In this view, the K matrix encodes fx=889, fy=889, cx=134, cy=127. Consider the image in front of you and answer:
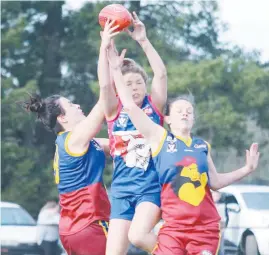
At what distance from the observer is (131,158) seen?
6.41 metres

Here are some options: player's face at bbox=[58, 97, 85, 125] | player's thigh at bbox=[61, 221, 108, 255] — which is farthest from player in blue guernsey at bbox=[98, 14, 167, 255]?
player's face at bbox=[58, 97, 85, 125]

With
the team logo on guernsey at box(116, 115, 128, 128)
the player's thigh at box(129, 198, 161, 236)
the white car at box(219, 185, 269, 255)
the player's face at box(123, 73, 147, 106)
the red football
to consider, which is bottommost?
the white car at box(219, 185, 269, 255)

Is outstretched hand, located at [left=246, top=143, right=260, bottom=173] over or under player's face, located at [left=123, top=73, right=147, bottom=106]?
under

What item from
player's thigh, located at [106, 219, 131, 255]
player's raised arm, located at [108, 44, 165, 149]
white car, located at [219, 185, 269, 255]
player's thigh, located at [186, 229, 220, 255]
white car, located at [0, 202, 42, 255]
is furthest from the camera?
white car, located at [0, 202, 42, 255]

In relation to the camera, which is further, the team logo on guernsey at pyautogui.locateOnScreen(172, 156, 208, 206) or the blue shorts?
the blue shorts

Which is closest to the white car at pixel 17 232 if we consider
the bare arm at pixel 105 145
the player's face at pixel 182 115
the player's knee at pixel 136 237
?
the bare arm at pixel 105 145

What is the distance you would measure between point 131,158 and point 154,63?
27.9 inches

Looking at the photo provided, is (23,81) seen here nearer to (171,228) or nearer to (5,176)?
(5,176)

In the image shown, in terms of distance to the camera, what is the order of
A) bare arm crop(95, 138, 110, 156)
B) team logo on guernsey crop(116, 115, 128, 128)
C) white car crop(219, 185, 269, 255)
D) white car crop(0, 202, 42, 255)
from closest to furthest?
1. team logo on guernsey crop(116, 115, 128, 128)
2. bare arm crop(95, 138, 110, 156)
3. white car crop(219, 185, 269, 255)
4. white car crop(0, 202, 42, 255)

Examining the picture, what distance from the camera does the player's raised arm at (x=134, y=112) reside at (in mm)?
6105

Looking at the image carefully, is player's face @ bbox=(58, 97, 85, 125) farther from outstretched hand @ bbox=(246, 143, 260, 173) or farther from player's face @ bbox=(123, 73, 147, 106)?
outstretched hand @ bbox=(246, 143, 260, 173)

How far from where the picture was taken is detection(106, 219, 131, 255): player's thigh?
636 centimetres

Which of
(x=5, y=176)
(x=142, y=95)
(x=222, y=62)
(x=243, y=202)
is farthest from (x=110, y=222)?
(x=5, y=176)

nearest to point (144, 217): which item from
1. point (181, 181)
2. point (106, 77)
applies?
point (181, 181)
